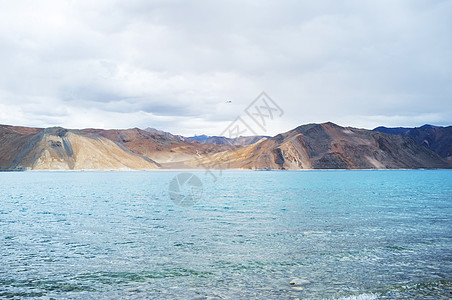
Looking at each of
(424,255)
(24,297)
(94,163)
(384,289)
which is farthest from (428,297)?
(94,163)

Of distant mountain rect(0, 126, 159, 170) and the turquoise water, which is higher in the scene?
distant mountain rect(0, 126, 159, 170)

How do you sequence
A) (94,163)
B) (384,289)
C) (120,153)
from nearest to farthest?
1. (384,289)
2. (94,163)
3. (120,153)

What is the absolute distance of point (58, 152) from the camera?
6078 inches

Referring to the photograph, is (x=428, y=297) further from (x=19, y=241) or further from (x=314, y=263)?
(x=19, y=241)

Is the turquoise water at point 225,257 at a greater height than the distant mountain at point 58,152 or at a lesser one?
lesser

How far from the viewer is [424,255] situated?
14.9 metres

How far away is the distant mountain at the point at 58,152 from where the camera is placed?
148262 mm

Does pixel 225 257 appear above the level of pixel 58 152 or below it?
below

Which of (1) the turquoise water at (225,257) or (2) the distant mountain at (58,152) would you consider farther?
(2) the distant mountain at (58,152)

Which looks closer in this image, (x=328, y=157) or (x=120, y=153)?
(x=120, y=153)

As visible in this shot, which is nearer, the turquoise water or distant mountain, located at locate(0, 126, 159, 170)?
the turquoise water

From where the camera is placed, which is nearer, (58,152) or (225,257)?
(225,257)

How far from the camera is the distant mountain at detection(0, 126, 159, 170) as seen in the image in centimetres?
14826

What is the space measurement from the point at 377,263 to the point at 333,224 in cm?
Result: 901
